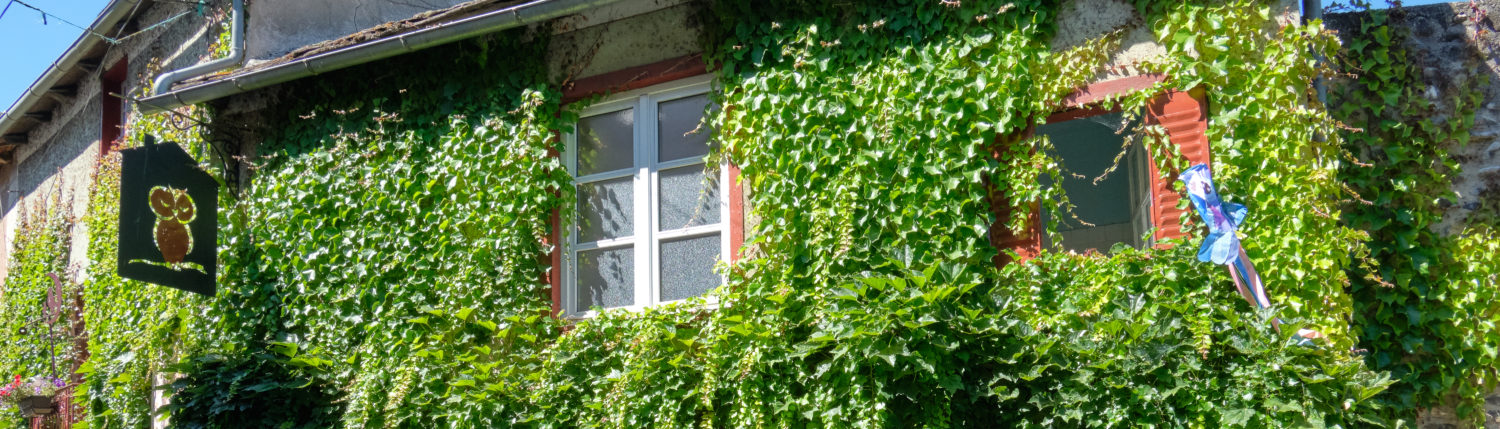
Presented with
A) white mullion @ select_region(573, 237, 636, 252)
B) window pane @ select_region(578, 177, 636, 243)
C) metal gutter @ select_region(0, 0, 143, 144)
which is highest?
metal gutter @ select_region(0, 0, 143, 144)

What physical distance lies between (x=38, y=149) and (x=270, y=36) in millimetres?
4921

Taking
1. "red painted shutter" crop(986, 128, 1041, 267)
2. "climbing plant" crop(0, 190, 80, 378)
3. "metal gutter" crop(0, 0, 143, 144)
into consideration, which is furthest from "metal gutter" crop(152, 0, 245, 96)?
"red painted shutter" crop(986, 128, 1041, 267)

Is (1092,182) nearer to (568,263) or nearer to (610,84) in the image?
(610,84)

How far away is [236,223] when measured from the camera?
832 centimetres

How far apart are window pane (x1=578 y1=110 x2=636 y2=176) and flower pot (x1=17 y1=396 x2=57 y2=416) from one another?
517 cm

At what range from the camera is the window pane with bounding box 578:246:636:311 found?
23.5 feet

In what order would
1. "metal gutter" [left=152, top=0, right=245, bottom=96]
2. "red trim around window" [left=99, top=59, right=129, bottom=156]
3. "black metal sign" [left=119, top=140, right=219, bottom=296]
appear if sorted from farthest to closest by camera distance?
"red trim around window" [left=99, top=59, right=129, bottom=156]
"metal gutter" [left=152, top=0, right=245, bottom=96]
"black metal sign" [left=119, top=140, right=219, bottom=296]

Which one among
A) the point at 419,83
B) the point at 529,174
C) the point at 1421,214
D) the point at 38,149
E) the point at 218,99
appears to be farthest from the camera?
the point at 38,149

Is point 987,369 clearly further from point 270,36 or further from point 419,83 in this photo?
point 270,36

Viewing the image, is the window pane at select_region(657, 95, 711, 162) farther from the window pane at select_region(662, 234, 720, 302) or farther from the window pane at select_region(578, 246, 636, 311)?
the window pane at select_region(578, 246, 636, 311)

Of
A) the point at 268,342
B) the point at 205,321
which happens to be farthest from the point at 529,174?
the point at 205,321

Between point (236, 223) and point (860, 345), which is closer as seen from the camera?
point (860, 345)

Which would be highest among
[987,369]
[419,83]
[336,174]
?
[419,83]

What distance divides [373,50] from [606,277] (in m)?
1.81
